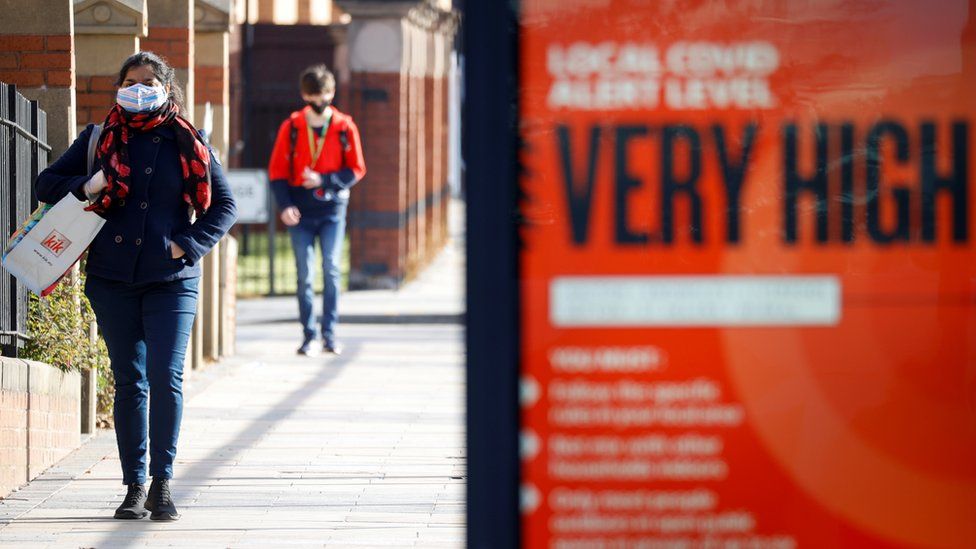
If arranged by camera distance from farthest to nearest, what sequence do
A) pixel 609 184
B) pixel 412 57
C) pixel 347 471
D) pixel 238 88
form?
1. pixel 238 88
2. pixel 412 57
3. pixel 347 471
4. pixel 609 184

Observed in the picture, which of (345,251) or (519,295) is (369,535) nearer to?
(519,295)

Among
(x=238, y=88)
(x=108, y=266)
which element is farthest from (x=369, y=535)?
(x=238, y=88)

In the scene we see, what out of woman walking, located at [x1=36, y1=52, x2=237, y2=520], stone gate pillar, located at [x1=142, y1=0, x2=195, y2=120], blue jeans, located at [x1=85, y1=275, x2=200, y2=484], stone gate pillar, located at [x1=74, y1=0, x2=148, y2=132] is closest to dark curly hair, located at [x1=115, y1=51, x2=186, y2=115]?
woman walking, located at [x1=36, y1=52, x2=237, y2=520]

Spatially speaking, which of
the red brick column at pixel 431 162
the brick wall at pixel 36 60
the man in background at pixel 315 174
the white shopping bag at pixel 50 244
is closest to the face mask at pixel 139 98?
the white shopping bag at pixel 50 244

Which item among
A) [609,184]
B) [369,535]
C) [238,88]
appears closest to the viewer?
[609,184]

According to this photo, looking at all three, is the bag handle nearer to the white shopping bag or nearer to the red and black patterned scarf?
the red and black patterned scarf

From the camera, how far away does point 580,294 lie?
298cm

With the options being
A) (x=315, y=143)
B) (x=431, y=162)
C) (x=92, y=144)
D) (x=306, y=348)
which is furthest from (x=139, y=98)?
(x=431, y=162)

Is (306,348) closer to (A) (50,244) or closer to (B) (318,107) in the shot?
(B) (318,107)

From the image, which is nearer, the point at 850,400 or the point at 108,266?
the point at 850,400

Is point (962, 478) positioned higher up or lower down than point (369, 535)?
higher up

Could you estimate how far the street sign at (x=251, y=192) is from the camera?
664 inches

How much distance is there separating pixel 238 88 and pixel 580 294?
24.2m

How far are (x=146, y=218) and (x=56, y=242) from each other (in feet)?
1.16
